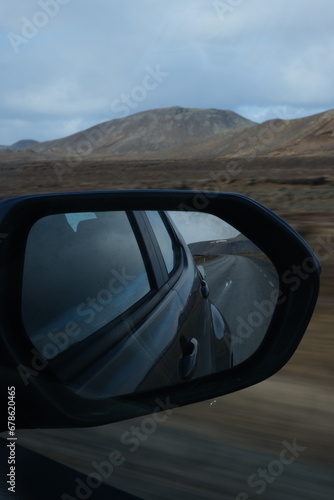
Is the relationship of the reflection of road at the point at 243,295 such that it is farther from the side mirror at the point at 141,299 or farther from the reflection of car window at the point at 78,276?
the reflection of car window at the point at 78,276

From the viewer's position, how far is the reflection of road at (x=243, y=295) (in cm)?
275

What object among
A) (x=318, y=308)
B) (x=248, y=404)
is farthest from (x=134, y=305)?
(x=318, y=308)

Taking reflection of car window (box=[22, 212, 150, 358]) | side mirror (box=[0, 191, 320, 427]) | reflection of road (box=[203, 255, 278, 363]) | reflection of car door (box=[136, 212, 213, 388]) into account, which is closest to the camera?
side mirror (box=[0, 191, 320, 427])

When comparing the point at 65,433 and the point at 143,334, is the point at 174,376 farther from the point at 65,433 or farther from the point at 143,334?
the point at 65,433

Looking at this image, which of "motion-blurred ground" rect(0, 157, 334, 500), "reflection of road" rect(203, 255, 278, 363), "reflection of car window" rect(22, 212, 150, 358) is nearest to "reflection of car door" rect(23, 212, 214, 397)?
"reflection of car window" rect(22, 212, 150, 358)

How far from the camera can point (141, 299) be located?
9.50 ft

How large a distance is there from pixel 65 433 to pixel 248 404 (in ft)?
3.72

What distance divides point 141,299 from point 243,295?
0.50 m

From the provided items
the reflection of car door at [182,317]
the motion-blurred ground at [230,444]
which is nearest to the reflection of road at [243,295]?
the reflection of car door at [182,317]

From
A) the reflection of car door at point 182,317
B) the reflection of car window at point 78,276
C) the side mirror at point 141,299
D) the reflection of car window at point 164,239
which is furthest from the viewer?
the reflection of car window at point 164,239

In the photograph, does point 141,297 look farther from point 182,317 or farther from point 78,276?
point 78,276

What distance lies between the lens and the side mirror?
1.93 meters

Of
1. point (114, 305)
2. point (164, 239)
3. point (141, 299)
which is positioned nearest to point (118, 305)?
point (114, 305)

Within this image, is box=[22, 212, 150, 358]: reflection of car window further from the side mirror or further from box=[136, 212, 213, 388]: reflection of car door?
box=[136, 212, 213, 388]: reflection of car door
